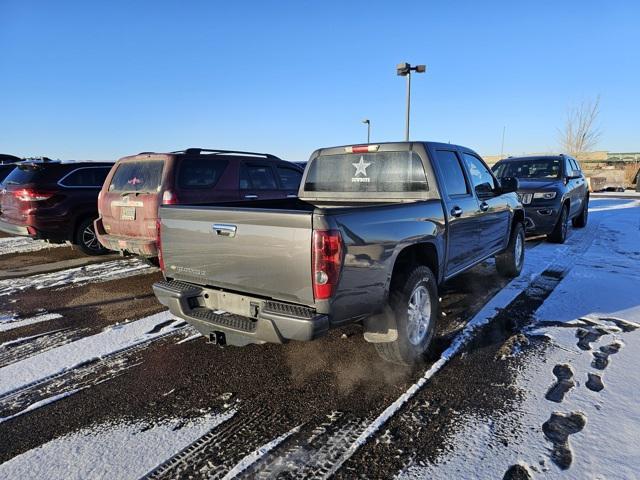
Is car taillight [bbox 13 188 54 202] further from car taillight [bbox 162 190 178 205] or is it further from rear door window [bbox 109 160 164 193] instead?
car taillight [bbox 162 190 178 205]

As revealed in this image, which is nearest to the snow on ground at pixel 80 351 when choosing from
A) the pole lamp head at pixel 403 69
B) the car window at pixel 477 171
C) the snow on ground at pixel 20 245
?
the car window at pixel 477 171

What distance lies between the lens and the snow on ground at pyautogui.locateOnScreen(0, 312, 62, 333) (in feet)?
14.8

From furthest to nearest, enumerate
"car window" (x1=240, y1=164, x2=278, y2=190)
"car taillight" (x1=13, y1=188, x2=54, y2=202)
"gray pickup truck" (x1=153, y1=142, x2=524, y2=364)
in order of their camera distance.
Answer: "car taillight" (x1=13, y1=188, x2=54, y2=202), "car window" (x1=240, y1=164, x2=278, y2=190), "gray pickup truck" (x1=153, y1=142, x2=524, y2=364)

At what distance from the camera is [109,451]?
2.53 meters

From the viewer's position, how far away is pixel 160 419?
2.87 m

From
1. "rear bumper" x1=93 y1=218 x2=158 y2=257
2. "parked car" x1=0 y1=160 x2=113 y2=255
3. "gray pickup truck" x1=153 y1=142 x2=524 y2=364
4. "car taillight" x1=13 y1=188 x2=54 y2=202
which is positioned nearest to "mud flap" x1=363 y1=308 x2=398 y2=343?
"gray pickup truck" x1=153 y1=142 x2=524 y2=364

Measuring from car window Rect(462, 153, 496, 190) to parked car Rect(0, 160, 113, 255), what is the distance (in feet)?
21.3

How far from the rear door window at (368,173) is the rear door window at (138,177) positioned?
87.5 inches

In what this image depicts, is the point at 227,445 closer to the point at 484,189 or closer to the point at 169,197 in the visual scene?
the point at 169,197

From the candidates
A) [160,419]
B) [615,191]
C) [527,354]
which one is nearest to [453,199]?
[527,354]

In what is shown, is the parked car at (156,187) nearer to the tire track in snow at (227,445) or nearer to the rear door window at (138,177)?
the rear door window at (138,177)

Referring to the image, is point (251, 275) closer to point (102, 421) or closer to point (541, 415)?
point (102, 421)

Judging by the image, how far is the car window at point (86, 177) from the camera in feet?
25.6

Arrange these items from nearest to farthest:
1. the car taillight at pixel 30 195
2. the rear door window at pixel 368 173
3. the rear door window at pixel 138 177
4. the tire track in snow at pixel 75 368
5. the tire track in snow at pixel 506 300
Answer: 1. the tire track in snow at pixel 506 300
2. the tire track in snow at pixel 75 368
3. the rear door window at pixel 368 173
4. the rear door window at pixel 138 177
5. the car taillight at pixel 30 195
